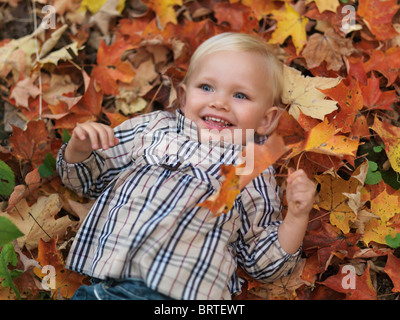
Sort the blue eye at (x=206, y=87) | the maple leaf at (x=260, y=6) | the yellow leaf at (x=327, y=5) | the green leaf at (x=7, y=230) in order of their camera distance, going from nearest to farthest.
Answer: the green leaf at (x=7, y=230)
the blue eye at (x=206, y=87)
the yellow leaf at (x=327, y=5)
the maple leaf at (x=260, y=6)

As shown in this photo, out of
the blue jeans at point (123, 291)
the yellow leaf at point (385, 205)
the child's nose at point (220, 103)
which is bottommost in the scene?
the yellow leaf at point (385, 205)

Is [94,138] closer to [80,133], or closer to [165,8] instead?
[80,133]

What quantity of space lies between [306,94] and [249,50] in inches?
12.6

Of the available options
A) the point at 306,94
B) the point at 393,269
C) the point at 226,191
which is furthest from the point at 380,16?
the point at 226,191

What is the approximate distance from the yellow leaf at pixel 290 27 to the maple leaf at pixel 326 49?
0.06 m

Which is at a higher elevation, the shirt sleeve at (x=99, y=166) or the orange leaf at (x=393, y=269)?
the shirt sleeve at (x=99, y=166)

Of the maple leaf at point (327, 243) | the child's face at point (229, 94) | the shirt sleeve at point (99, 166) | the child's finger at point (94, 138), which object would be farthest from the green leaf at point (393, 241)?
the child's finger at point (94, 138)

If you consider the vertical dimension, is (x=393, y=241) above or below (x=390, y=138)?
below

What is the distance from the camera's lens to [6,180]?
183cm

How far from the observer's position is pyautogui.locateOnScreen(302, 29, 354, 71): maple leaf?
2.16 metres

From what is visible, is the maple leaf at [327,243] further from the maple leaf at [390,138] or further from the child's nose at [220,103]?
the child's nose at [220,103]

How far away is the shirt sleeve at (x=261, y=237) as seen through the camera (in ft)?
5.46

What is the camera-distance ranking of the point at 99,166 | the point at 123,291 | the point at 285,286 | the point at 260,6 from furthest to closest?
1. the point at 260,6
2. the point at 99,166
3. the point at 285,286
4. the point at 123,291

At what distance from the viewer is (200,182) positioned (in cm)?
165
